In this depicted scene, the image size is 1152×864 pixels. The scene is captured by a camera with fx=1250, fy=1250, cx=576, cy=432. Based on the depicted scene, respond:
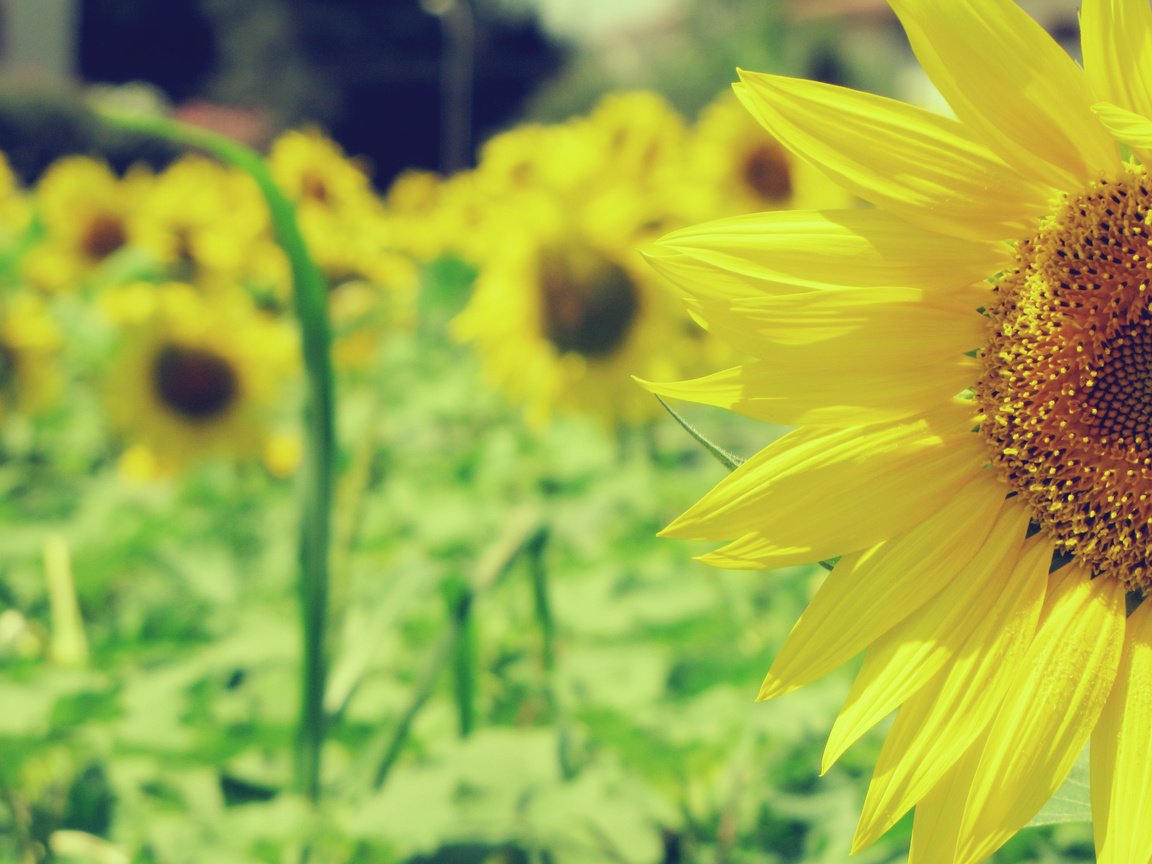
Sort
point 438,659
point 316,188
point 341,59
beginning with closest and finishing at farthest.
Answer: point 438,659, point 316,188, point 341,59

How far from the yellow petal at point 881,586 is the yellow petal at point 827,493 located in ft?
0.04

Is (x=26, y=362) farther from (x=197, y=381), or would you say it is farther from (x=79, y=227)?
→ (x=79, y=227)

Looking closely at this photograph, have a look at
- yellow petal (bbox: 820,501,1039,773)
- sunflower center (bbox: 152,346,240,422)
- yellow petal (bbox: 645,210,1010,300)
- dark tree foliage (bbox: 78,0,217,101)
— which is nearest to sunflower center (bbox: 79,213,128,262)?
sunflower center (bbox: 152,346,240,422)

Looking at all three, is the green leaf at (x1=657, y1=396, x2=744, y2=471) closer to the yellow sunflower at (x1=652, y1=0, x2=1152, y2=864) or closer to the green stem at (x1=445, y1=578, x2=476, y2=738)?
the yellow sunflower at (x1=652, y1=0, x2=1152, y2=864)

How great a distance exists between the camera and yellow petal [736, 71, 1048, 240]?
0.82 metres

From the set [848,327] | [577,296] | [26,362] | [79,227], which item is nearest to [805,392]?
[848,327]

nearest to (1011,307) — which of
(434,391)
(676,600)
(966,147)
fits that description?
(966,147)

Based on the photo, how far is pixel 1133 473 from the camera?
87 cm

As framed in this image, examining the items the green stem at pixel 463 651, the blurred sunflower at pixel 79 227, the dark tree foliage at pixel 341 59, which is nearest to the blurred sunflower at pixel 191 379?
the blurred sunflower at pixel 79 227

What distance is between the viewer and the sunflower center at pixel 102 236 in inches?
168

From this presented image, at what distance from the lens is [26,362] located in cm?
338

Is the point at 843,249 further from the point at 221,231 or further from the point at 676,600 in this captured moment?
the point at 221,231

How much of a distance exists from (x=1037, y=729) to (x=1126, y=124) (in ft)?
1.23

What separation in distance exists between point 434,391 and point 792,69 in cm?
1340
